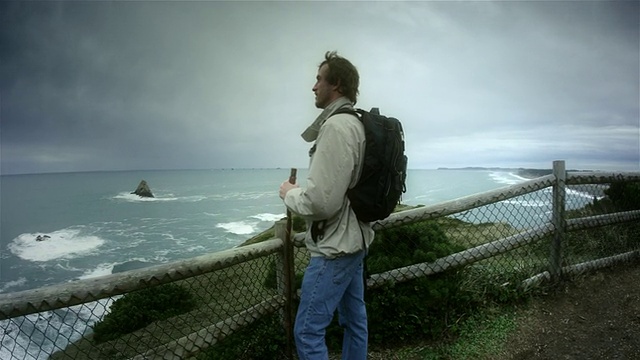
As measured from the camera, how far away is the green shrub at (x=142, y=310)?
33.4 ft

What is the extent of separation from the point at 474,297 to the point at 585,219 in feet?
7.73

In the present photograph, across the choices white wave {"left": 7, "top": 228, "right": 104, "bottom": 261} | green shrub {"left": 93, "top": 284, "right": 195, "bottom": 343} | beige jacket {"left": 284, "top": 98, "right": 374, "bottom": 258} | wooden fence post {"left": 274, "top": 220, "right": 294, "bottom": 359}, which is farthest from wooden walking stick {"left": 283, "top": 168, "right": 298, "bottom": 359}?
white wave {"left": 7, "top": 228, "right": 104, "bottom": 261}

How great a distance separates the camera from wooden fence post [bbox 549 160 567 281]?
480cm

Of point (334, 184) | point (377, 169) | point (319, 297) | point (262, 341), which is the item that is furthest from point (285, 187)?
point (262, 341)

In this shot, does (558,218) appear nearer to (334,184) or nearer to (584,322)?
(584,322)

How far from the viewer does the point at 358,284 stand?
274cm

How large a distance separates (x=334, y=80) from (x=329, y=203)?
2.98 ft

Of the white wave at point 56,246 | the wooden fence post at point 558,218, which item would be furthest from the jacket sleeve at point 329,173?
the white wave at point 56,246

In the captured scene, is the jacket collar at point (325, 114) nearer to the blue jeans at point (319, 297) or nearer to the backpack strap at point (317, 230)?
the backpack strap at point (317, 230)

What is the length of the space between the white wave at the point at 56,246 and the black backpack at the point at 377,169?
60606 mm

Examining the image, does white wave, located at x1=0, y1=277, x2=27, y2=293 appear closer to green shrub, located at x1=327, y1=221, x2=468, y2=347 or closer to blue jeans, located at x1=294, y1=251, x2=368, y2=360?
green shrub, located at x1=327, y1=221, x2=468, y2=347

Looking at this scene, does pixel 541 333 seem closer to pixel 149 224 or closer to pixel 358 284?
pixel 358 284

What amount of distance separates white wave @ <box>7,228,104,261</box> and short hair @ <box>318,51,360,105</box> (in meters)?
60.6

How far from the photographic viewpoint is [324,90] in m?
2.49
